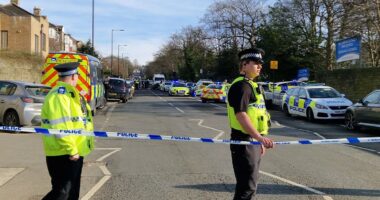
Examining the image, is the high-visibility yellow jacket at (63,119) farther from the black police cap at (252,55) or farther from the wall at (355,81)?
the wall at (355,81)

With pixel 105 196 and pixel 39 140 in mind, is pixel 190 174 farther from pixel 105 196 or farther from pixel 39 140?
pixel 39 140

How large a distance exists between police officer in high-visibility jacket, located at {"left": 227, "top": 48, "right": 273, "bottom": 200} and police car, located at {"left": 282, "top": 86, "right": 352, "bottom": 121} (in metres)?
14.0

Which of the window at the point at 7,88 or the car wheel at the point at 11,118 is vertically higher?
the window at the point at 7,88

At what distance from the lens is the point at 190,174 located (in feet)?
27.3

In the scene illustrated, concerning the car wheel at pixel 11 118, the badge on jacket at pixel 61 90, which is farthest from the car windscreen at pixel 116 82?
the badge on jacket at pixel 61 90

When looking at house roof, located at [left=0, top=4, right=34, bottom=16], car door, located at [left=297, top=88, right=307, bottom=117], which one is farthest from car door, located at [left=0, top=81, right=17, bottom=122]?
house roof, located at [left=0, top=4, right=34, bottom=16]

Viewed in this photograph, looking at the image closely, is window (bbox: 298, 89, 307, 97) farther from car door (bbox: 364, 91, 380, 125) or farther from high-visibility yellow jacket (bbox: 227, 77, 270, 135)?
high-visibility yellow jacket (bbox: 227, 77, 270, 135)

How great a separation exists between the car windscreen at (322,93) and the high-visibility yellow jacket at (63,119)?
52.9 feet

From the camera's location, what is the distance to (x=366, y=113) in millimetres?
14547

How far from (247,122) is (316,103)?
14.7 metres

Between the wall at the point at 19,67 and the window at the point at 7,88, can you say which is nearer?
the window at the point at 7,88

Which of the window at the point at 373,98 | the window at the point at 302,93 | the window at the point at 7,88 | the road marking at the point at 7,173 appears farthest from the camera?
the window at the point at 302,93

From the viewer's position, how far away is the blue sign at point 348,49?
2609 cm

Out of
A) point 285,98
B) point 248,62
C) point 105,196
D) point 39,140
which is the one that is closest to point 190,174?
point 105,196
